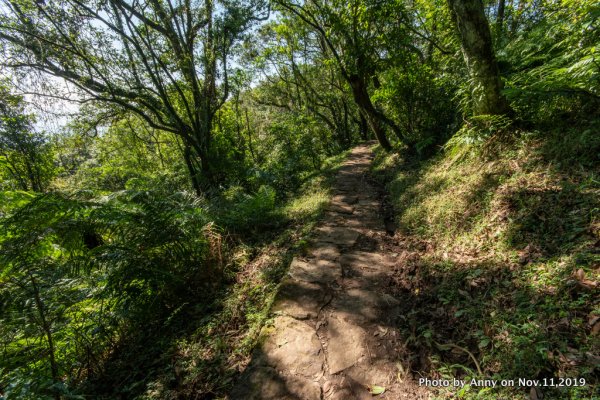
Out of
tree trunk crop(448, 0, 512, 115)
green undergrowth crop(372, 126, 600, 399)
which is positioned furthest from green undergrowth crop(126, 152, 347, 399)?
tree trunk crop(448, 0, 512, 115)

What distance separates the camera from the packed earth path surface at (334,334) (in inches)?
83.3

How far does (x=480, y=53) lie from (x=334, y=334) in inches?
167

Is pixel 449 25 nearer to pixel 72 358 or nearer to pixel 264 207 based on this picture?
pixel 264 207

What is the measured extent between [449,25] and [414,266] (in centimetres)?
598

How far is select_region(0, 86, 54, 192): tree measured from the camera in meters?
12.5

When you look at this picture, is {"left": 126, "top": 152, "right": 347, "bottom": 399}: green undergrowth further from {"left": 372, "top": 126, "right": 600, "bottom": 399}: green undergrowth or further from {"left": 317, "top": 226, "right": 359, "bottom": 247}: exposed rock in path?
{"left": 372, "top": 126, "right": 600, "bottom": 399}: green undergrowth

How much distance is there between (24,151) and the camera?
14398 mm

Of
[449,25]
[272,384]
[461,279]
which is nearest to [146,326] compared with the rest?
[272,384]

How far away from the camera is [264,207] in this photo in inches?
237

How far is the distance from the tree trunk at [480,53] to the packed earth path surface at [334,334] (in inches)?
100

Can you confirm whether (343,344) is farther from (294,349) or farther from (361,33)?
(361,33)

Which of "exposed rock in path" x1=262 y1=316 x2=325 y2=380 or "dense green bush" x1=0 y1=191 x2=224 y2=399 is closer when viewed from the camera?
"exposed rock in path" x1=262 y1=316 x2=325 y2=380

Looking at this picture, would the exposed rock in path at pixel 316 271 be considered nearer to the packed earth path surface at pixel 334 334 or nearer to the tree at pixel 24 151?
the packed earth path surface at pixel 334 334

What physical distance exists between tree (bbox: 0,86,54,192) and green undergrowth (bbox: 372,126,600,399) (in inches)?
598
